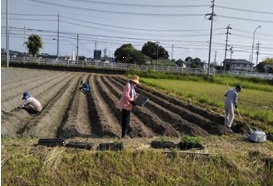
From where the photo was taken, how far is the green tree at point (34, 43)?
57.8 metres

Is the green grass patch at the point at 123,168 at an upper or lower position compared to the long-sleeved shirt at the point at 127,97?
lower

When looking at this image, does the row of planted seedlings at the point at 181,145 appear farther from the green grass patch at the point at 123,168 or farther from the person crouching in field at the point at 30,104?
the person crouching in field at the point at 30,104

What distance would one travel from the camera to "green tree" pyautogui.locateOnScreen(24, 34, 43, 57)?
5775cm

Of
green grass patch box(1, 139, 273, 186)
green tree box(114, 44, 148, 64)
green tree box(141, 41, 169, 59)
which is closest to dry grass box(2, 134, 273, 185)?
green grass patch box(1, 139, 273, 186)

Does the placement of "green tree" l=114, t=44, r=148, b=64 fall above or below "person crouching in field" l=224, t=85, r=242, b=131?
above

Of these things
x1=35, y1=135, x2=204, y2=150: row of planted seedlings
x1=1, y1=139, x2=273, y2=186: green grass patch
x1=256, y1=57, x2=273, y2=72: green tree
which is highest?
x1=256, y1=57, x2=273, y2=72: green tree

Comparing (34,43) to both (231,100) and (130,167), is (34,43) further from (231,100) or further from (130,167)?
(130,167)

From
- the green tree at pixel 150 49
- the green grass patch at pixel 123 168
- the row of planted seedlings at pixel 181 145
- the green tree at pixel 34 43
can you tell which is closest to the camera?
the green grass patch at pixel 123 168

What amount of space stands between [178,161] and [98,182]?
131 centimetres

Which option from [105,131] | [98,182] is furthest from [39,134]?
[98,182]

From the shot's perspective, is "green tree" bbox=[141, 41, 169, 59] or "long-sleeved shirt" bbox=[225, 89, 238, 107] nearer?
"long-sleeved shirt" bbox=[225, 89, 238, 107]

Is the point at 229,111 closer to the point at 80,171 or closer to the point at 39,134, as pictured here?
the point at 39,134

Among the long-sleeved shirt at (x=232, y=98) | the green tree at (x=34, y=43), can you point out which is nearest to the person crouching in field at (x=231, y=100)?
the long-sleeved shirt at (x=232, y=98)

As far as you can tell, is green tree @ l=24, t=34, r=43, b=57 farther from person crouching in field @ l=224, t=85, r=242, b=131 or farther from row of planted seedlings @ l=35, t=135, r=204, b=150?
row of planted seedlings @ l=35, t=135, r=204, b=150
